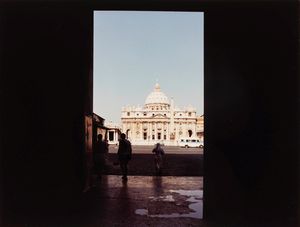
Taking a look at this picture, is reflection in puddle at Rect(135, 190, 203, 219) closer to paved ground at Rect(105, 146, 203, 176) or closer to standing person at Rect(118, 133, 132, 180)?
standing person at Rect(118, 133, 132, 180)

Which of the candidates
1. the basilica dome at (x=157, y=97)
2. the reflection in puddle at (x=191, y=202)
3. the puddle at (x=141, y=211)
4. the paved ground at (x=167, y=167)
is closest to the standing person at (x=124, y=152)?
the paved ground at (x=167, y=167)

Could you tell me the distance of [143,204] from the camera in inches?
281

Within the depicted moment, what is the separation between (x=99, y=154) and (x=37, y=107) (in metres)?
5.64

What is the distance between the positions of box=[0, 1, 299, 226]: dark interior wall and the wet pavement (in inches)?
29.9

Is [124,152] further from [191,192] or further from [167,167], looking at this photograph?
[167,167]

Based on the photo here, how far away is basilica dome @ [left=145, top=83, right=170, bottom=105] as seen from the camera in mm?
95963
